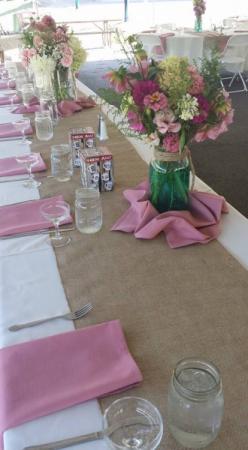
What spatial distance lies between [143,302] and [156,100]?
473 millimetres

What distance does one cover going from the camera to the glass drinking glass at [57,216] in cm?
118

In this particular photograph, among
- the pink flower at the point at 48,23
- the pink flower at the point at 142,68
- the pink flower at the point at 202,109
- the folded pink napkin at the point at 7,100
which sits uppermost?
the pink flower at the point at 48,23

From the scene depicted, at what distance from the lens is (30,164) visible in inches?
61.1

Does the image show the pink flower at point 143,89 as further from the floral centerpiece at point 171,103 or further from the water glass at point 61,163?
the water glass at point 61,163

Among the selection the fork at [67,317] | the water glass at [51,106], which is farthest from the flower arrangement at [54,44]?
the fork at [67,317]

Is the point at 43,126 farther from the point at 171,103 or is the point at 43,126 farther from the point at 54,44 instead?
the point at 171,103

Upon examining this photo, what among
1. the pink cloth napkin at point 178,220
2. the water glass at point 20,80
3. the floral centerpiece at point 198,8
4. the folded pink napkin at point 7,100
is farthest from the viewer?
the floral centerpiece at point 198,8

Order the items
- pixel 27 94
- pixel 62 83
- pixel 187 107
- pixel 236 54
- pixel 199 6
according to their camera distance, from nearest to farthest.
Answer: pixel 187 107 < pixel 62 83 < pixel 27 94 < pixel 199 6 < pixel 236 54

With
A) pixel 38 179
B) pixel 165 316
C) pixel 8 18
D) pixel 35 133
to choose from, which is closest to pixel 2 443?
pixel 165 316

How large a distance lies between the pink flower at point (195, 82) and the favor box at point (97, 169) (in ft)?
1.30

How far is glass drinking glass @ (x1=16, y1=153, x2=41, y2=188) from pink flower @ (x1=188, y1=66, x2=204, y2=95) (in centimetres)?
68

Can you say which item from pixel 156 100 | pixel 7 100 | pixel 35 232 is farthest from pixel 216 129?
pixel 7 100

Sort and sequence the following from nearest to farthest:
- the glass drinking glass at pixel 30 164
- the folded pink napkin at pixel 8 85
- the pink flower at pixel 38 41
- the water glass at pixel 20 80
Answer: the glass drinking glass at pixel 30 164, the pink flower at pixel 38 41, the water glass at pixel 20 80, the folded pink napkin at pixel 8 85

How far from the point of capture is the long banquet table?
689 mm
